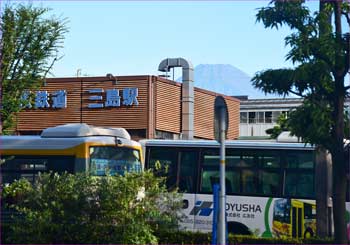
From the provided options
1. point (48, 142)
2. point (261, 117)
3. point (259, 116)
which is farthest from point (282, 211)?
point (259, 116)

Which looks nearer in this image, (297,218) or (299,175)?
(297,218)

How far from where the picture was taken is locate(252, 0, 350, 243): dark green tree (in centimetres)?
1145

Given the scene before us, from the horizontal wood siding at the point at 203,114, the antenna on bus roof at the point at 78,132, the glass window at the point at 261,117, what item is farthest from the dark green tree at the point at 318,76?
the glass window at the point at 261,117

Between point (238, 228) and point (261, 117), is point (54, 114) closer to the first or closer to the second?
point (238, 228)

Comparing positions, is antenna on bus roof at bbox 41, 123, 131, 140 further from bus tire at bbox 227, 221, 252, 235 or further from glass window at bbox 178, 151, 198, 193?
bus tire at bbox 227, 221, 252, 235

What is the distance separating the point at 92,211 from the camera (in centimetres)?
1232

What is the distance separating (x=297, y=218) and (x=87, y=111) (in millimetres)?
16550

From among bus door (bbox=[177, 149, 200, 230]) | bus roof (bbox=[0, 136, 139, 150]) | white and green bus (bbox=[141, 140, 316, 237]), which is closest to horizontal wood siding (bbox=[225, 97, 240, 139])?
bus door (bbox=[177, 149, 200, 230])

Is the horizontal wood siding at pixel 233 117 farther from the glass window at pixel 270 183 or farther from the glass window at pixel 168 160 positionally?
the glass window at pixel 270 183

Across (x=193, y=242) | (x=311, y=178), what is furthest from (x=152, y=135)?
(x=193, y=242)

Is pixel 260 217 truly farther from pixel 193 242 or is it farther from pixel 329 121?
pixel 329 121

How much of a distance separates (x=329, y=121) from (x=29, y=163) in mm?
8715

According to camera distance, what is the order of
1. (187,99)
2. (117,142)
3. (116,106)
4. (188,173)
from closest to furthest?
(117,142)
(188,173)
(116,106)
(187,99)

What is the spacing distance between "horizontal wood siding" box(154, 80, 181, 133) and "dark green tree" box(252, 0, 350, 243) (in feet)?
65.5
